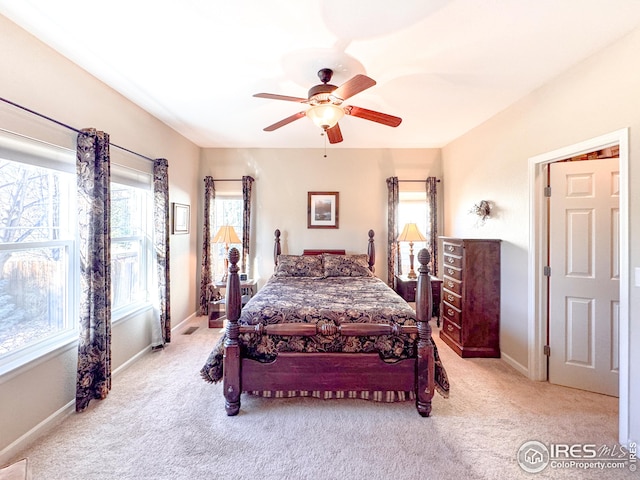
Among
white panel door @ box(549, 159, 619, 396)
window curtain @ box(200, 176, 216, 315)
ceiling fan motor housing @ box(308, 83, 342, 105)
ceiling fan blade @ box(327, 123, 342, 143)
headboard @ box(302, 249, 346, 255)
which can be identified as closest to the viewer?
ceiling fan motor housing @ box(308, 83, 342, 105)

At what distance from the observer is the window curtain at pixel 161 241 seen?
3.31m

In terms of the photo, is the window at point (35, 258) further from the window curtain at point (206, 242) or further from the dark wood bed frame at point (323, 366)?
the window curtain at point (206, 242)

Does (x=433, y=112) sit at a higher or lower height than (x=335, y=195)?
higher

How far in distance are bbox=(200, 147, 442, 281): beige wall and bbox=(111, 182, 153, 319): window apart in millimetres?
1543

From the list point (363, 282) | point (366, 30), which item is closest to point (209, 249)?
point (363, 282)

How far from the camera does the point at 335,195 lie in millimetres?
4641

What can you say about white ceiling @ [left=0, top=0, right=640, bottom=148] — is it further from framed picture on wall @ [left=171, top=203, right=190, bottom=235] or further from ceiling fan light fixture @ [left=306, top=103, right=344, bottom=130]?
framed picture on wall @ [left=171, top=203, right=190, bottom=235]

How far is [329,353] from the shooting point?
7.22 ft

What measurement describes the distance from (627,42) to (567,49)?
1.03ft

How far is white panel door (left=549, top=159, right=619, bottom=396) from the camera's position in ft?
7.94

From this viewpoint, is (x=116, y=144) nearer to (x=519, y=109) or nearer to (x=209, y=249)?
(x=209, y=249)

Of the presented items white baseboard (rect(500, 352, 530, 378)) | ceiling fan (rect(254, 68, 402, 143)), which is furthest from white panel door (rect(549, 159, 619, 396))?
ceiling fan (rect(254, 68, 402, 143))

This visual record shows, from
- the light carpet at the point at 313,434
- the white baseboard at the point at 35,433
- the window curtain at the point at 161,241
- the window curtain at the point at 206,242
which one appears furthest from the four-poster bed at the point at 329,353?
the window curtain at the point at 206,242

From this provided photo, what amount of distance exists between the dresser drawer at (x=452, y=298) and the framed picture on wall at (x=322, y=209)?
1.93m
